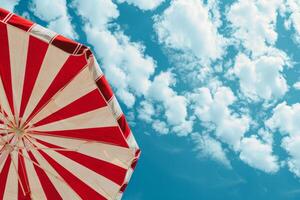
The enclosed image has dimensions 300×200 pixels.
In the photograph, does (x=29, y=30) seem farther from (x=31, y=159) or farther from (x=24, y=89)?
(x=31, y=159)

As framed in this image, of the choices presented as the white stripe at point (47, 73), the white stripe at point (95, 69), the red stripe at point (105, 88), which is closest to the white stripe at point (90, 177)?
the white stripe at point (47, 73)

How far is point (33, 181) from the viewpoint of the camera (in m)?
7.74

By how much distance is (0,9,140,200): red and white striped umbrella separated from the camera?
626 cm

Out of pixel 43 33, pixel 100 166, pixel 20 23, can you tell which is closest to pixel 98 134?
pixel 100 166

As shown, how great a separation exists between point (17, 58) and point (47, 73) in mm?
511

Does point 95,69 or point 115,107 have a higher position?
point 95,69

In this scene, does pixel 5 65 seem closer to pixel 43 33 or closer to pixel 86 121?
pixel 43 33

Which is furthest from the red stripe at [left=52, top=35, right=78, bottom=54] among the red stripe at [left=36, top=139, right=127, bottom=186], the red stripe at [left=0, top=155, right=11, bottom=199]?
the red stripe at [left=0, top=155, right=11, bottom=199]

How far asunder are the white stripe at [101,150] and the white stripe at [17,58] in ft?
2.75

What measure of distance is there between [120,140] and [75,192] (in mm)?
1356

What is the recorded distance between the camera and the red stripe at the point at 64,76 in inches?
246

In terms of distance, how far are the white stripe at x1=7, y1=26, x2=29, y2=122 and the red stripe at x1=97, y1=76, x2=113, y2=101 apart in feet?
4.03

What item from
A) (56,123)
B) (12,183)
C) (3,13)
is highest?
(3,13)

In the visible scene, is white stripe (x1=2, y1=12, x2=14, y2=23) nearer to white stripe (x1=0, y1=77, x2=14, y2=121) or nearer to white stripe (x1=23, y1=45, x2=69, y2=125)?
white stripe (x1=23, y1=45, x2=69, y2=125)
